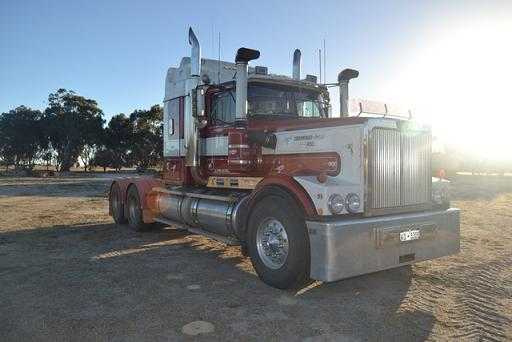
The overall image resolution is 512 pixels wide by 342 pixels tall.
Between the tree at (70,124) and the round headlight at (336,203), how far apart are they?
57864 mm

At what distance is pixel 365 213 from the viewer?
18.8ft

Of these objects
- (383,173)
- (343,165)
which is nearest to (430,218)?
(383,173)

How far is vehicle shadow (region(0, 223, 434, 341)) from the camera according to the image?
14.9 feet

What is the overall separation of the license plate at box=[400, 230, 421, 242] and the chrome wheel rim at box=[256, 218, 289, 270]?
1488mm

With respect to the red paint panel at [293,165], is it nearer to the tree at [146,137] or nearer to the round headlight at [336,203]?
the round headlight at [336,203]

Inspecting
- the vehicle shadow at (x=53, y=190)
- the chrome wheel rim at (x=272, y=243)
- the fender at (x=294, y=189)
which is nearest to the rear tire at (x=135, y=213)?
the chrome wheel rim at (x=272, y=243)

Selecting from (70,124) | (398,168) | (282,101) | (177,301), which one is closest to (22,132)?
(70,124)

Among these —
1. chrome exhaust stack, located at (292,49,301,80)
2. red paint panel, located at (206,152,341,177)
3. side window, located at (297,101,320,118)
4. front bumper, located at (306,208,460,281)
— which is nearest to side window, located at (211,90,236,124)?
red paint panel, located at (206,152,341,177)

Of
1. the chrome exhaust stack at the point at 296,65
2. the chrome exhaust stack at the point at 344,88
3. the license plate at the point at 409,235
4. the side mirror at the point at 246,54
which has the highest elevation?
the chrome exhaust stack at the point at 296,65

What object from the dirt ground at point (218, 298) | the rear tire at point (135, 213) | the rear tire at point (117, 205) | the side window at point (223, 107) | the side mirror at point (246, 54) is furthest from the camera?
the rear tire at point (117, 205)

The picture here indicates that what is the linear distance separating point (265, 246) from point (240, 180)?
160 centimetres

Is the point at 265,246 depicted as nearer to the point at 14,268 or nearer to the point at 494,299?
the point at 494,299

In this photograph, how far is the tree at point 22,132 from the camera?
59.4m

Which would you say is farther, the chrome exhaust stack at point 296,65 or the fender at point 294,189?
the chrome exhaust stack at point 296,65
